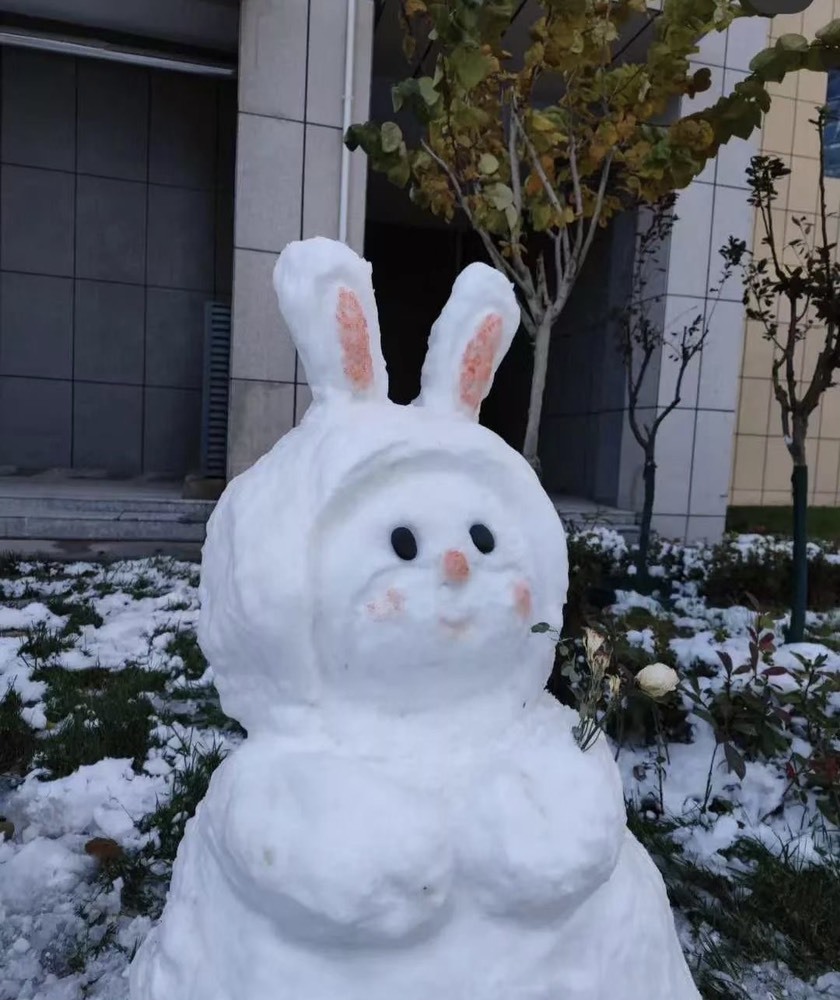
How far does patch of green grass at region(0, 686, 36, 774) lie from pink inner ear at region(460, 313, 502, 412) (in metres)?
2.02

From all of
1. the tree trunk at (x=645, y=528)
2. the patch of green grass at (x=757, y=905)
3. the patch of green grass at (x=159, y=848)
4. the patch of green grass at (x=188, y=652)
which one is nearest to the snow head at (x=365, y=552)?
the patch of green grass at (x=159, y=848)

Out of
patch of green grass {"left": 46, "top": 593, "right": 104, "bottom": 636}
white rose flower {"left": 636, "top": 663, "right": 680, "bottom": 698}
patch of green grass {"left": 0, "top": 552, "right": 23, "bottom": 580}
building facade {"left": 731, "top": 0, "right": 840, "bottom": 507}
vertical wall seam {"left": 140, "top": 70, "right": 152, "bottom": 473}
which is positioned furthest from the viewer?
building facade {"left": 731, "top": 0, "right": 840, "bottom": 507}

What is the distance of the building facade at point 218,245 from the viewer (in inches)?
221

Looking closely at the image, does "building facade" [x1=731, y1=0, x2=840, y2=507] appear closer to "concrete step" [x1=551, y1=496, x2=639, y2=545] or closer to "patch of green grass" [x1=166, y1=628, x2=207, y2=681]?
"concrete step" [x1=551, y1=496, x2=639, y2=545]

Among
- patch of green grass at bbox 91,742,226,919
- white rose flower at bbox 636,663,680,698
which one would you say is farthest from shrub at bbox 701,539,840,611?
white rose flower at bbox 636,663,680,698

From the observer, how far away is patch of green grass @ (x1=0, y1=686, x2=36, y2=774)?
2.61 m

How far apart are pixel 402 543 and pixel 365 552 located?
6cm

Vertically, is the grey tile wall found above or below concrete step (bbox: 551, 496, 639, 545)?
above

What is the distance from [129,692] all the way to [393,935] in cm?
230

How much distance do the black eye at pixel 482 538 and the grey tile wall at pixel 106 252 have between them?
725cm

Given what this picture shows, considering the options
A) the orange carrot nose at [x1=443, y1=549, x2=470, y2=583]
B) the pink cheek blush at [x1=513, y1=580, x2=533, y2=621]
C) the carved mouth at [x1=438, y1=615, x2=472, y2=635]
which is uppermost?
the orange carrot nose at [x1=443, y1=549, x2=470, y2=583]

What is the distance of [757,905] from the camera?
206 cm

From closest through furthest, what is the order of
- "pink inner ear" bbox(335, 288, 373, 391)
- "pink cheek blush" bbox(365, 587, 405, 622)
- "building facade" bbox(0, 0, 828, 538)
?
1. "pink cheek blush" bbox(365, 587, 405, 622)
2. "pink inner ear" bbox(335, 288, 373, 391)
3. "building facade" bbox(0, 0, 828, 538)

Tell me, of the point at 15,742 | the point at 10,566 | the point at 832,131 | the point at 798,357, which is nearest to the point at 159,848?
the point at 15,742
